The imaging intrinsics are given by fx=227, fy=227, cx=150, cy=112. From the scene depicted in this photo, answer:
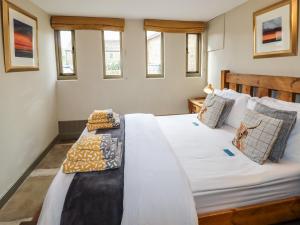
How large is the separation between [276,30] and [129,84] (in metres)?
2.46

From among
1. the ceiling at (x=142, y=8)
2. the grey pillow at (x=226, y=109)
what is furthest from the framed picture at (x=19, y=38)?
the grey pillow at (x=226, y=109)

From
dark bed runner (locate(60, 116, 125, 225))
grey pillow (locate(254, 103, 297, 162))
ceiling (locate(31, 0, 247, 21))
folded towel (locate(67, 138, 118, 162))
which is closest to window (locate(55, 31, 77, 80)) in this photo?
ceiling (locate(31, 0, 247, 21))

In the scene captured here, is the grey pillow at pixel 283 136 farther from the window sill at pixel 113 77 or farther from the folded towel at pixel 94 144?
the window sill at pixel 113 77

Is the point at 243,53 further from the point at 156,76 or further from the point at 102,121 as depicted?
the point at 102,121

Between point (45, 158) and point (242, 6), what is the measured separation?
11.4 feet

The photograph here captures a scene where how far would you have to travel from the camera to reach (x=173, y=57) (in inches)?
166

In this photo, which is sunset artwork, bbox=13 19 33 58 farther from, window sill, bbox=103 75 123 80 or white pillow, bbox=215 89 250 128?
white pillow, bbox=215 89 250 128

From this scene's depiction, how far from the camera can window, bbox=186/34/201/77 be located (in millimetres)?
4355

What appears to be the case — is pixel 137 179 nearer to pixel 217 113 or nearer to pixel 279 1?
pixel 217 113

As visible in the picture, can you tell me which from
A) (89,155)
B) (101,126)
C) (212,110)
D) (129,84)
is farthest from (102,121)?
(129,84)

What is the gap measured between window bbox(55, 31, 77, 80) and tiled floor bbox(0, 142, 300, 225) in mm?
1552

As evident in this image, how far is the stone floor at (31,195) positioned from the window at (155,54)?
2209 mm

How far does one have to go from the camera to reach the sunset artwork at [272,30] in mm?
2436

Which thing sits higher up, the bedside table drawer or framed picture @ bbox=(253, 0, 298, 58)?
framed picture @ bbox=(253, 0, 298, 58)
